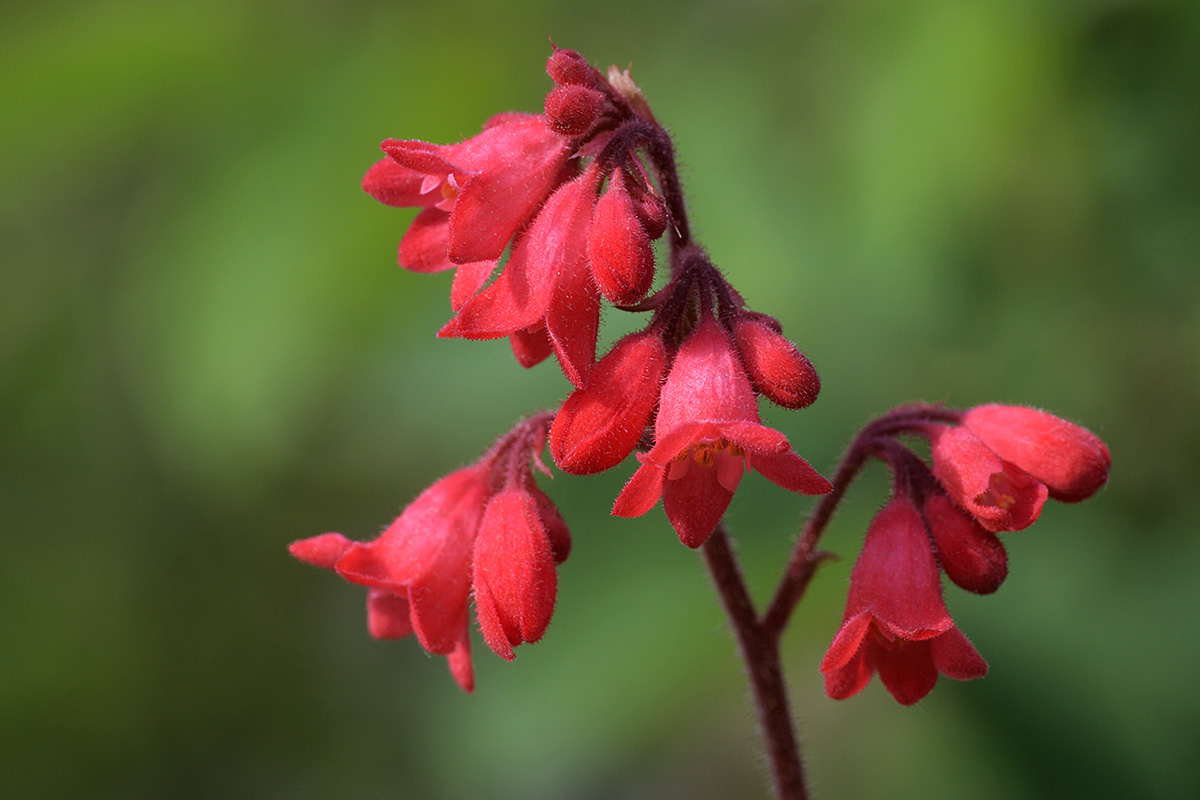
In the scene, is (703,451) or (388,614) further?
(388,614)

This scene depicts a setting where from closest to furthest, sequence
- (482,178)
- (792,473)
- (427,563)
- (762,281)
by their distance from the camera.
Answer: (792,473)
(482,178)
(427,563)
(762,281)

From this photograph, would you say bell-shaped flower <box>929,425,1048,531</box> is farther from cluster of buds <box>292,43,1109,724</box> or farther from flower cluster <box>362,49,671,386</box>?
flower cluster <box>362,49,671,386</box>

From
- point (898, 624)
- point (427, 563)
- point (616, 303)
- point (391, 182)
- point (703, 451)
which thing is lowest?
point (898, 624)

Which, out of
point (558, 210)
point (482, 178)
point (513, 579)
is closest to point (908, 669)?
point (513, 579)

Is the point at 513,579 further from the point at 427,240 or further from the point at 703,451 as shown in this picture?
the point at 427,240

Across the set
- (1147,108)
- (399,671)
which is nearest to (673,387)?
(1147,108)

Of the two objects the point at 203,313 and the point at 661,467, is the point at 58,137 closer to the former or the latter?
the point at 203,313
